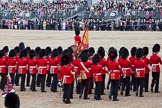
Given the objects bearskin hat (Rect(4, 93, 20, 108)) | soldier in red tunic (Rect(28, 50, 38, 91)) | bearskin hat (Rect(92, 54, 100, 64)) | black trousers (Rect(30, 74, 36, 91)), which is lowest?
black trousers (Rect(30, 74, 36, 91))

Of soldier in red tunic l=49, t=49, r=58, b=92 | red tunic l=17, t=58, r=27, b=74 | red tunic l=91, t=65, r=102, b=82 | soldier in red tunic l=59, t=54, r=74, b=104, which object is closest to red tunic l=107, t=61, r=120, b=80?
red tunic l=91, t=65, r=102, b=82

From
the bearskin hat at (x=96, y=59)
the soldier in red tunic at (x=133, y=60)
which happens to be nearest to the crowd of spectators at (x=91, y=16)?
the soldier in red tunic at (x=133, y=60)

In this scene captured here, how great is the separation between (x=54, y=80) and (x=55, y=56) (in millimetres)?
714

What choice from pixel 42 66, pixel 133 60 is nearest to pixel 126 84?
pixel 133 60

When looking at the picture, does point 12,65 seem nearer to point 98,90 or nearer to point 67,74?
point 67,74

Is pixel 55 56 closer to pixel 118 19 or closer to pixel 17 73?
pixel 17 73

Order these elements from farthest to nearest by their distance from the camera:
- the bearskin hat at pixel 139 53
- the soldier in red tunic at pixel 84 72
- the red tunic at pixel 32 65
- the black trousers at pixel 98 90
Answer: the red tunic at pixel 32 65 < the bearskin hat at pixel 139 53 < the black trousers at pixel 98 90 < the soldier in red tunic at pixel 84 72

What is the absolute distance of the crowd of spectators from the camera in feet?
136

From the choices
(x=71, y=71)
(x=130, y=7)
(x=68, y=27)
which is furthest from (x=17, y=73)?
(x=130, y=7)

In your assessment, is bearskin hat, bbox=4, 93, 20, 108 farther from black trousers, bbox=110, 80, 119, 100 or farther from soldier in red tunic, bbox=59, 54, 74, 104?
black trousers, bbox=110, 80, 119, 100

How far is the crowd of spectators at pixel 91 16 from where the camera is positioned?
4144 cm

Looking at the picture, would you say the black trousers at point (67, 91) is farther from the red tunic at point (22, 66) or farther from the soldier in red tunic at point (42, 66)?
the red tunic at point (22, 66)

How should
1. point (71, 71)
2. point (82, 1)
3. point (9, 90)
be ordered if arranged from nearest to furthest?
1. point (9, 90)
2. point (71, 71)
3. point (82, 1)

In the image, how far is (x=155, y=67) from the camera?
16.0 meters
